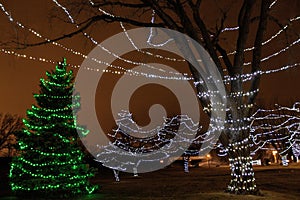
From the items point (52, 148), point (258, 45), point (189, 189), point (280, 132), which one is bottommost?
point (189, 189)

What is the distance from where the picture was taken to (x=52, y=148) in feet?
50.1

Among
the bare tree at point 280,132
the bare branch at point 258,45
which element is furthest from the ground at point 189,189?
the bare tree at point 280,132

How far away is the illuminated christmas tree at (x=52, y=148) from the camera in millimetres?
14875

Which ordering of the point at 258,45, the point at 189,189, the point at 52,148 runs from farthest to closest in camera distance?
the point at 189,189, the point at 52,148, the point at 258,45

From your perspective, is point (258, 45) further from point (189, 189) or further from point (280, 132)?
point (280, 132)

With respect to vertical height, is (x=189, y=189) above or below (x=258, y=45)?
below

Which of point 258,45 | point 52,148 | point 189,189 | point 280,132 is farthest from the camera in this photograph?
point 280,132

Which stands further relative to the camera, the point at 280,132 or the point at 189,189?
the point at 280,132

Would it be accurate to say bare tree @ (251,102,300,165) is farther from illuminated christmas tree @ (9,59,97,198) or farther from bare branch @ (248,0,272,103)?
bare branch @ (248,0,272,103)

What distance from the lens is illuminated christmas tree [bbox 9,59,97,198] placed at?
1488cm

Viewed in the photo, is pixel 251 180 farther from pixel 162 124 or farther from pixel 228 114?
pixel 162 124

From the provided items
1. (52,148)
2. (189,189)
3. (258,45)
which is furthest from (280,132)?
(258,45)

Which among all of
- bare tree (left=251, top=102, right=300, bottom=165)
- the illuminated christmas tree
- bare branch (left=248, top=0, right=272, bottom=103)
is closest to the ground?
the illuminated christmas tree

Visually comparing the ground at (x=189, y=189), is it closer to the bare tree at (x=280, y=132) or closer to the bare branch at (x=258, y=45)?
the bare branch at (x=258, y=45)
